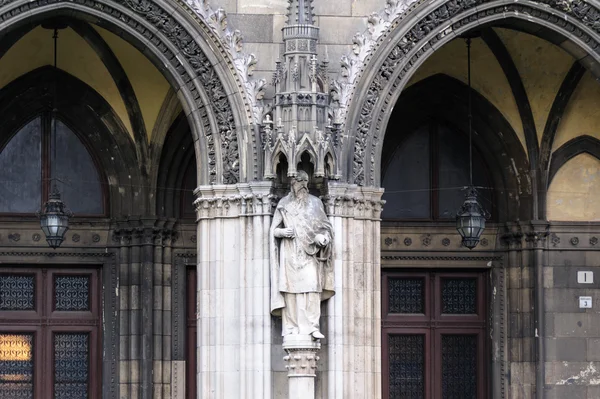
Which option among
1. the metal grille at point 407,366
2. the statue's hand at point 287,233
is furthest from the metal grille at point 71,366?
the statue's hand at point 287,233

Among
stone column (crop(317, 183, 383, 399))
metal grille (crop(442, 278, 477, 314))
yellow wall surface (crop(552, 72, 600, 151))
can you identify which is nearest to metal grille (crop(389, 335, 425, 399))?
metal grille (crop(442, 278, 477, 314))

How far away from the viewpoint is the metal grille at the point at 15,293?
23016mm

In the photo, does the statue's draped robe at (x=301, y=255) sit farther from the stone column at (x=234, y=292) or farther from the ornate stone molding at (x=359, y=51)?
the ornate stone molding at (x=359, y=51)

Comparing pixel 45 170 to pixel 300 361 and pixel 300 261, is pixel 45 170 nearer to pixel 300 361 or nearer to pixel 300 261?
pixel 300 261

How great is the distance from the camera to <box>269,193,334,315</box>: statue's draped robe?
19.8 metres

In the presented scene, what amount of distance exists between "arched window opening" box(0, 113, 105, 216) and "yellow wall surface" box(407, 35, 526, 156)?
4.24m

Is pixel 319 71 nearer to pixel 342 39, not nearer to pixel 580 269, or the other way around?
pixel 342 39

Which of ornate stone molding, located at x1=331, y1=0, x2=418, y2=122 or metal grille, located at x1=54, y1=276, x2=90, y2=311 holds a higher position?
ornate stone molding, located at x1=331, y1=0, x2=418, y2=122

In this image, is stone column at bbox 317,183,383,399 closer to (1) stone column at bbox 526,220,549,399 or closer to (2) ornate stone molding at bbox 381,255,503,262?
(2) ornate stone molding at bbox 381,255,503,262

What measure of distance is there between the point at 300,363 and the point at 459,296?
15.0ft

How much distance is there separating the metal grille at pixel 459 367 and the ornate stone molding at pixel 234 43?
5.09 metres

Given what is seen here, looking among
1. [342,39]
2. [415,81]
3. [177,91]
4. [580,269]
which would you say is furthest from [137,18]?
[580,269]

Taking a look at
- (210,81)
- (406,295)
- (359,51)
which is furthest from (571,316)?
(210,81)

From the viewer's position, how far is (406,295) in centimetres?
2378
